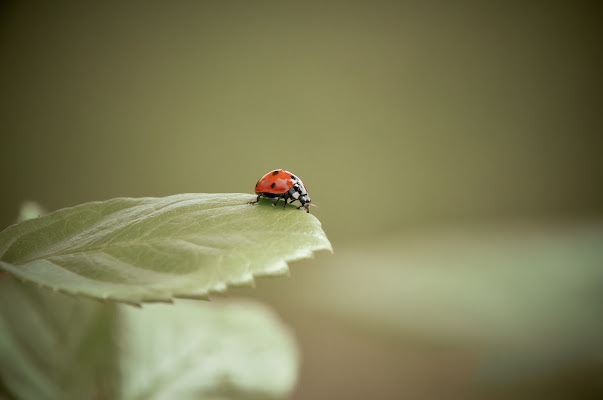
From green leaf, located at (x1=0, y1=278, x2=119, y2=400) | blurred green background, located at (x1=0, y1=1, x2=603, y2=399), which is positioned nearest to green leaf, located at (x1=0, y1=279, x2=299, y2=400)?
green leaf, located at (x1=0, y1=278, x2=119, y2=400)

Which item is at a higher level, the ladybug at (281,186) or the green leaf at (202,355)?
the ladybug at (281,186)

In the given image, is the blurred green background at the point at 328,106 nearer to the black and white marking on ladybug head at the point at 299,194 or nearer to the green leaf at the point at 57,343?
the black and white marking on ladybug head at the point at 299,194

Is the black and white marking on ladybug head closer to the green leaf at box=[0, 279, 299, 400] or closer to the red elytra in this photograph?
the red elytra

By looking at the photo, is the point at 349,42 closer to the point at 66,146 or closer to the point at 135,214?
the point at 66,146

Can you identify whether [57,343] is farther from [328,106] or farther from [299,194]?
[328,106]

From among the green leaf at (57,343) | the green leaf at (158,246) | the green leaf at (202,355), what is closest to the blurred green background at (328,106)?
the green leaf at (202,355)
